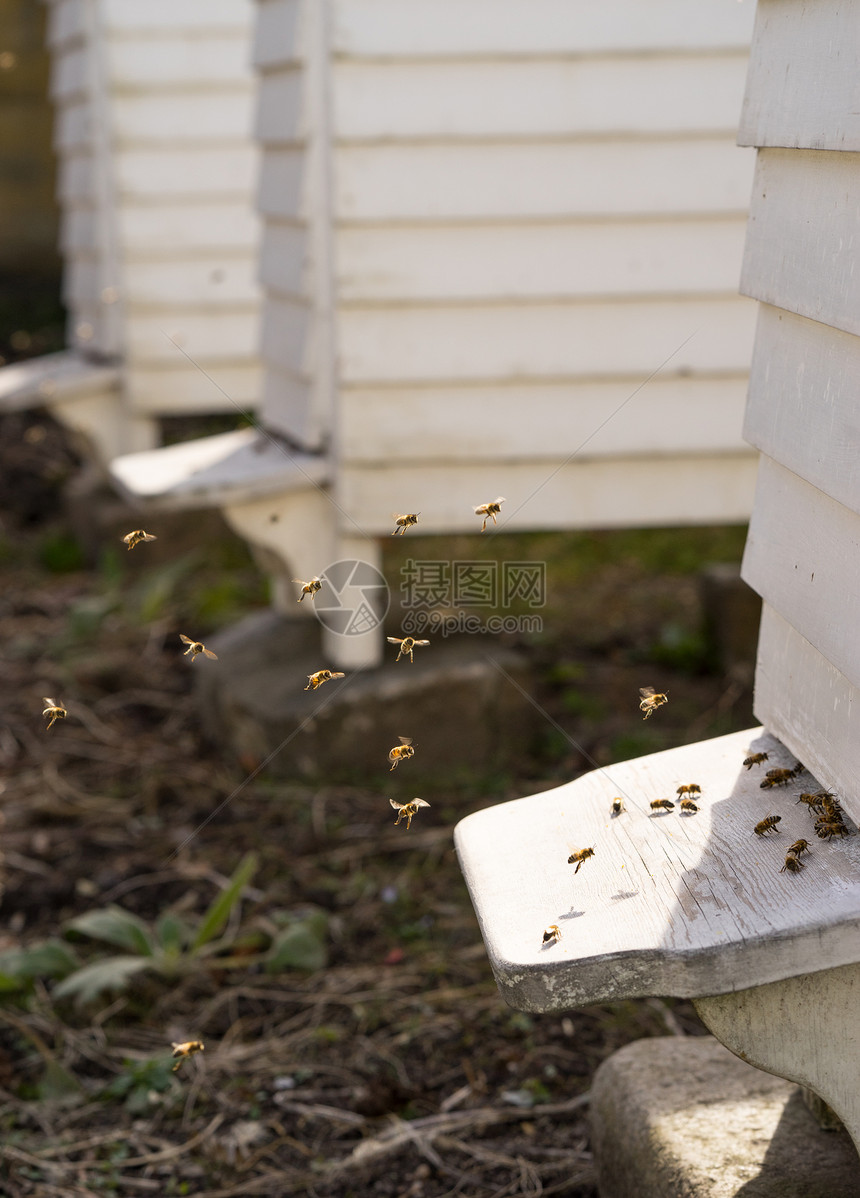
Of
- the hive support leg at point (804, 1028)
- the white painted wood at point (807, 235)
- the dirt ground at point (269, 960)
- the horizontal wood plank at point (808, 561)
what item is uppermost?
the white painted wood at point (807, 235)

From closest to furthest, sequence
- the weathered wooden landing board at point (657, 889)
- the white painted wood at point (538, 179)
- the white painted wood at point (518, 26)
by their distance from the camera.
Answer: the weathered wooden landing board at point (657, 889) → the white painted wood at point (518, 26) → the white painted wood at point (538, 179)

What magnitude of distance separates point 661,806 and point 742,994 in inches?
12.1

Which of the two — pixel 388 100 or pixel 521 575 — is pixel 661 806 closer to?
pixel 388 100

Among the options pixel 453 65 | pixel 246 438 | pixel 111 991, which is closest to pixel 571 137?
pixel 453 65

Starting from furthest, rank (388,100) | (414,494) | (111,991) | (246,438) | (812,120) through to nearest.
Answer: (246,438) → (414,494) → (388,100) → (111,991) → (812,120)

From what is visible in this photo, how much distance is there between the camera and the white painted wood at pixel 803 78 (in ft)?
5.13

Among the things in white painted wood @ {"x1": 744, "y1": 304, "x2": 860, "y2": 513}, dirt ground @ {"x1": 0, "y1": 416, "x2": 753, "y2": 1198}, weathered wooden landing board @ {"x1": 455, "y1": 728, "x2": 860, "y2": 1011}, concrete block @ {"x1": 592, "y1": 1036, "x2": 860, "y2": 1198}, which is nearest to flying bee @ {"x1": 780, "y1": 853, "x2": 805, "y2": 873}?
weathered wooden landing board @ {"x1": 455, "y1": 728, "x2": 860, "y2": 1011}

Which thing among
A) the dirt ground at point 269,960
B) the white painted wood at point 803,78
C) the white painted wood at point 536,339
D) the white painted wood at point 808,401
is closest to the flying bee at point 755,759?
the white painted wood at point 808,401

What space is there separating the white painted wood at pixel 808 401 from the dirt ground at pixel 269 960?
58.3 inches

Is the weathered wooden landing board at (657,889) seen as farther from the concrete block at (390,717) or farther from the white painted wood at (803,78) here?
the concrete block at (390,717)

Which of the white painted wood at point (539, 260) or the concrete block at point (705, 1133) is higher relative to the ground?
the white painted wood at point (539, 260)

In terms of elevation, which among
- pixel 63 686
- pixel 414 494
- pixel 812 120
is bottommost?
pixel 63 686

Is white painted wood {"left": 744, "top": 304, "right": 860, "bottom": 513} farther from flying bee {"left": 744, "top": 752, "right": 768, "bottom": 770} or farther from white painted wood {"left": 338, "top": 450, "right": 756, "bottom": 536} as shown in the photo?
white painted wood {"left": 338, "top": 450, "right": 756, "bottom": 536}

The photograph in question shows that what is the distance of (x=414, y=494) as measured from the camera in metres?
3.95
